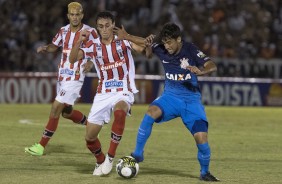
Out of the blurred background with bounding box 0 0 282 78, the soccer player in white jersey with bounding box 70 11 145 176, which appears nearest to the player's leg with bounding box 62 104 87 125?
the soccer player in white jersey with bounding box 70 11 145 176

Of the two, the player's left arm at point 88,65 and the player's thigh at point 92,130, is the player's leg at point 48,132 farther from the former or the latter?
the player's thigh at point 92,130

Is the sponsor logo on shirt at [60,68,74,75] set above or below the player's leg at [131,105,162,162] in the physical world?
above

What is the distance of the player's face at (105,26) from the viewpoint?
998 centimetres

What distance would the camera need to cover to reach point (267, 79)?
22.7 meters

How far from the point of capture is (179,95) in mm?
9984

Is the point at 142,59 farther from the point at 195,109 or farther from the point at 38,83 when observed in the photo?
the point at 195,109

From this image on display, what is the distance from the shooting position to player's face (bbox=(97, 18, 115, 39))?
9.98 meters

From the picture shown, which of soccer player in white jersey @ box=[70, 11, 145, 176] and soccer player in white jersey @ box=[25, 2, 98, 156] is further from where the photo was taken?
soccer player in white jersey @ box=[25, 2, 98, 156]

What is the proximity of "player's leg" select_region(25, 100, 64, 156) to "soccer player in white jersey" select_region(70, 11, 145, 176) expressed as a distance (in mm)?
1833

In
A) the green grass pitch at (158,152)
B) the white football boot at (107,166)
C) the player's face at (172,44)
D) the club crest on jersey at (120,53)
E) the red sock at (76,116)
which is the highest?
the player's face at (172,44)

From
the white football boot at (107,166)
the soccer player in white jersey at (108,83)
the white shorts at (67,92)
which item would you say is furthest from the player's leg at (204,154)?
the white shorts at (67,92)

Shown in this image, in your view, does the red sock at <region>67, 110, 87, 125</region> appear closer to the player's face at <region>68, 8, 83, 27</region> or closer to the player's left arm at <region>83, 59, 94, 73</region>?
the player's left arm at <region>83, 59, 94, 73</region>

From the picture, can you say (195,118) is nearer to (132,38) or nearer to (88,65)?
(132,38)

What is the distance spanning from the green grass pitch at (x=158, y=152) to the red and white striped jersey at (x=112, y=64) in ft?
3.70
